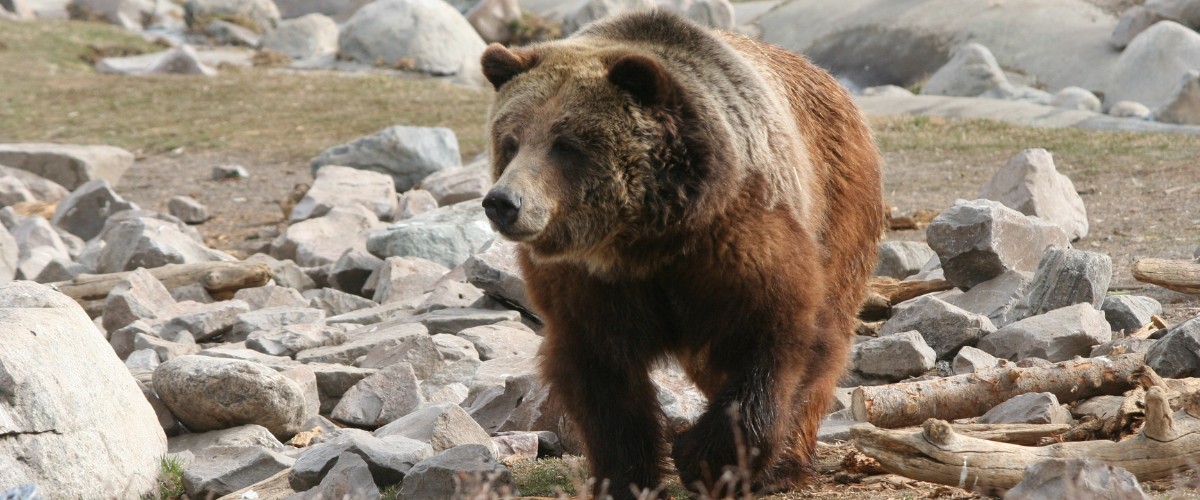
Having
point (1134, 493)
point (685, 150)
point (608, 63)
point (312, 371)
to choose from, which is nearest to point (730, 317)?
point (685, 150)

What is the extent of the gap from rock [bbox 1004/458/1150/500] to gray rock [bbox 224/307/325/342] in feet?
18.0

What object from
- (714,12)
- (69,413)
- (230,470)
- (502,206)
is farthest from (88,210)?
(714,12)

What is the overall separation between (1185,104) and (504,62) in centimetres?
1374

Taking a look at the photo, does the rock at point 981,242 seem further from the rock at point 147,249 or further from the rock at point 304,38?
the rock at point 304,38

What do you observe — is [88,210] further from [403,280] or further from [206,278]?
[403,280]

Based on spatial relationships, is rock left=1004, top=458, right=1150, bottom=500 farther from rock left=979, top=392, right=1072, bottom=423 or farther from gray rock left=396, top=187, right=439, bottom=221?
gray rock left=396, top=187, right=439, bottom=221

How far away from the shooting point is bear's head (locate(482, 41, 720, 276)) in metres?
3.74

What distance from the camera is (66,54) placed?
2552 centimetres

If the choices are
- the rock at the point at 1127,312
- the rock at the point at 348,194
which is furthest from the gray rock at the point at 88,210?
the rock at the point at 1127,312

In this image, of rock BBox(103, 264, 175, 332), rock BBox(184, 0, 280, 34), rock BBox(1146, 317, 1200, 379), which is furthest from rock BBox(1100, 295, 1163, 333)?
rock BBox(184, 0, 280, 34)

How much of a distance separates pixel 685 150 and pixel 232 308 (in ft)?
17.0

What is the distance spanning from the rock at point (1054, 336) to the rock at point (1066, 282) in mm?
298

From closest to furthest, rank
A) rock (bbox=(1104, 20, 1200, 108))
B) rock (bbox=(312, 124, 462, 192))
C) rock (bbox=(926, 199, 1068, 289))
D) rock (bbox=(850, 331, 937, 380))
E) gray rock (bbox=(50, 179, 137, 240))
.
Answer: rock (bbox=(850, 331, 937, 380))
rock (bbox=(926, 199, 1068, 289))
gray rock (bbox=(50, 179, 137, 240))
rock (bbox=(312, 124, 462, 192))
rock (bbox=(1104, 20, 1200, 108))

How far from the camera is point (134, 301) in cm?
827
